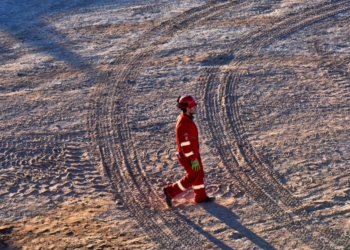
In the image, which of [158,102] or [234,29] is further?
[234,29]

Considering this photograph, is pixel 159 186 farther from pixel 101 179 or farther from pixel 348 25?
pixel 348 25

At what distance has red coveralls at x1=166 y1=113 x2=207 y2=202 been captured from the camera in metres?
10.8

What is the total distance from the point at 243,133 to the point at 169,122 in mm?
1590

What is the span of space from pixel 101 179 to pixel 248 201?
2720 millimetres

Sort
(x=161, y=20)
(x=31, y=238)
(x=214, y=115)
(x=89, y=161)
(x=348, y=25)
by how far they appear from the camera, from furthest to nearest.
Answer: (x=161, y=20) < (x=348, y=25) < (x=214, y=115) < (x=89, y=161) < (x=31, y=238)

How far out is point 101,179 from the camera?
12.3 m

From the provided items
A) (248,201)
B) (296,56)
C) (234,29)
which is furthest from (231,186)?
(234,29)

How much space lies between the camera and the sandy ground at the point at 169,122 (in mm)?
10773

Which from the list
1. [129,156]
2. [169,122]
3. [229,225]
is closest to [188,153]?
[229,225]

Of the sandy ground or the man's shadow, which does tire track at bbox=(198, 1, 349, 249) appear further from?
the man's shadow

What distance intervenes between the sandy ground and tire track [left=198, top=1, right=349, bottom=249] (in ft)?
0.11

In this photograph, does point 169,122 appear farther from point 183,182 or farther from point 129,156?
point 183,182

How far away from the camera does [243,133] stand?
1334 cm

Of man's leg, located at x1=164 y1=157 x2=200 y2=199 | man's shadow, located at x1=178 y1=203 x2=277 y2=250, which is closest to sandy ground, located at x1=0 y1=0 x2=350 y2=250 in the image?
man's shadow, located at x1=178 y1=203 x2=277 y2=250
